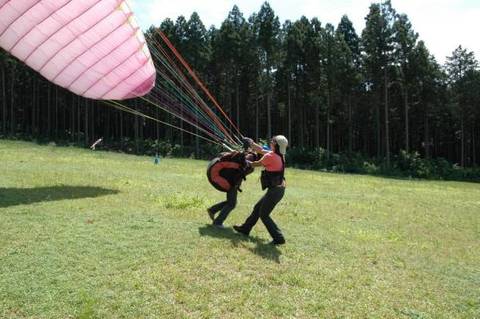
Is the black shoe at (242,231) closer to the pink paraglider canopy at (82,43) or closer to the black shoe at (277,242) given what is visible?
the black shoe at (277,242)

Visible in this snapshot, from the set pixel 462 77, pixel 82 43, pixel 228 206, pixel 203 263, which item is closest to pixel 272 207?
pixel 228 206

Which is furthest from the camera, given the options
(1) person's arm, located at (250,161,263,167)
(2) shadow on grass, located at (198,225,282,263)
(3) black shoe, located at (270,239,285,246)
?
(3) black shoe, located at (270,239,285,246)

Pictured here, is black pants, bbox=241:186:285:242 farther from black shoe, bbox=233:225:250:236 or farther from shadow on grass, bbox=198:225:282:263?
black shoe, bbox=233:225:250:236

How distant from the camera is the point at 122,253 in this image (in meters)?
8.59

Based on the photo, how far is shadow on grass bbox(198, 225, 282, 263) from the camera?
940cm

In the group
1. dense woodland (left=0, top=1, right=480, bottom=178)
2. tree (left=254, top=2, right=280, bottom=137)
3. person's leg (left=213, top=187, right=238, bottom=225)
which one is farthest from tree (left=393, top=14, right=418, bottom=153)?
person's leg (left=213, top=187, right=238, bottom=225)

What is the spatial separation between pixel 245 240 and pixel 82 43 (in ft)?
24.4

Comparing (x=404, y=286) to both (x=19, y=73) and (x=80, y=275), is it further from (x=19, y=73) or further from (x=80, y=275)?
(x=19, y=73)

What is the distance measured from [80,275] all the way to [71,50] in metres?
8.25

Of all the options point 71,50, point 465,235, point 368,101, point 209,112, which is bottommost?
point 465,235

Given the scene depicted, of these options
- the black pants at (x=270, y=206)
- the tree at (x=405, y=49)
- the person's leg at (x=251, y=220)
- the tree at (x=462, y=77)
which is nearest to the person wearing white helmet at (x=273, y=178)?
the black pants at (x=270, y=206)

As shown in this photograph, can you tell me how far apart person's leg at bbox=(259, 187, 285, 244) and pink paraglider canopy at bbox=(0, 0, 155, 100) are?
260 inches

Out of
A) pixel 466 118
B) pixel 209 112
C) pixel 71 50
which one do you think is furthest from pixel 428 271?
pixel 466 118

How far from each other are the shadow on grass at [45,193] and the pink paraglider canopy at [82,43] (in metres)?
3.01
